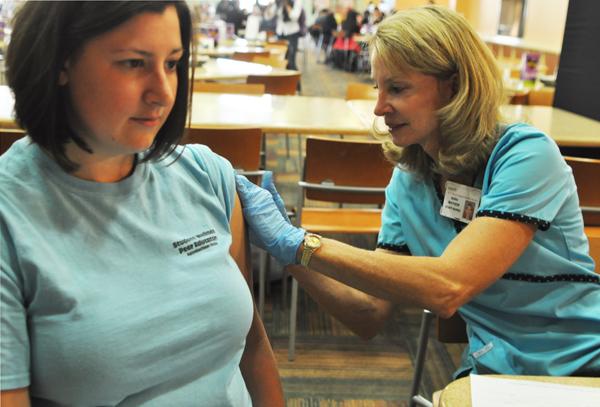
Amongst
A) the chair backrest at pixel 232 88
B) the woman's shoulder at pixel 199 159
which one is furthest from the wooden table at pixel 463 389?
the chair backrest at pixel 232 88

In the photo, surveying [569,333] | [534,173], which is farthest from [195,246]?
[569,333]

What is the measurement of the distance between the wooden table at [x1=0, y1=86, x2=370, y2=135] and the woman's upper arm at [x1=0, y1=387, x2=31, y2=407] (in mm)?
1866

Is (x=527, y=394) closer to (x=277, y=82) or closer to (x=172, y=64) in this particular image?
→ (x=172, y=64)

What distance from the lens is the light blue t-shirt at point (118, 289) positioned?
81cm

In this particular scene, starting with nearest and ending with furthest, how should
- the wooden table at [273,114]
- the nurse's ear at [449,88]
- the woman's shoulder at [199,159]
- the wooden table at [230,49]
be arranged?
the woman's shoulder at [199,159] < the nurse's ear at [449,88] < the wooden table at [273,114] < the wooden table at [230,49]

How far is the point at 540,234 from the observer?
1.37m

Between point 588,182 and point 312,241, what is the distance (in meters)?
1.34

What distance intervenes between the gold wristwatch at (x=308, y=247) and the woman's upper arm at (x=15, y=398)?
0.59 meters

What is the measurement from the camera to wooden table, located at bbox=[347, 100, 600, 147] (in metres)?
2.59

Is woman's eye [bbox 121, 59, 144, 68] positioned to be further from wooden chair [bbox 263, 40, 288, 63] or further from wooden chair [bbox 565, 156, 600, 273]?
wooden chair [bbox 263, 40, 288, 63]

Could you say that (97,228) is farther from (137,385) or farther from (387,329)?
(387,329)

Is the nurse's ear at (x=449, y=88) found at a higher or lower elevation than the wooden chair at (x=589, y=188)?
higher

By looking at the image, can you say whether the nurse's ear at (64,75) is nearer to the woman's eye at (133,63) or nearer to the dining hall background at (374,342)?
the woman's eye at (133,63)

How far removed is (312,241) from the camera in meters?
1.23
